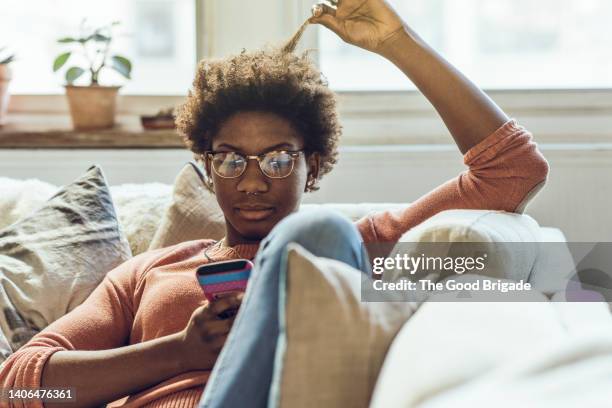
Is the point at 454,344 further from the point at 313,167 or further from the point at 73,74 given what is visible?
the point at 73,74

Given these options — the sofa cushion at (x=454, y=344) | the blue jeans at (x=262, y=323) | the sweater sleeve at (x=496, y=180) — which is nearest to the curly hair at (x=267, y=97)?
the sweater sleeve at (x=496, y=180)

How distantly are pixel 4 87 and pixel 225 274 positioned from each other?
171 cm

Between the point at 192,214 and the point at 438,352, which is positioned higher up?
the point at 438,352

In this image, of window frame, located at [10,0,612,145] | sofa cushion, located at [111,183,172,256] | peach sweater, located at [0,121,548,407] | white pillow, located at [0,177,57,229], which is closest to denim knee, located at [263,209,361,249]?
peach sweater, located at [0,121,548,407]

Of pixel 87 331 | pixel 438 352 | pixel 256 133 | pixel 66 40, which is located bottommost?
pixel 87 331

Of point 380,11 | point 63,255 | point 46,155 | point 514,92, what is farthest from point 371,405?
point 46,155

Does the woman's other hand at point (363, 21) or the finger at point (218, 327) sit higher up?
the woman's other hand at point (363, 21)

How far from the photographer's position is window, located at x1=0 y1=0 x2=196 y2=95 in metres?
2.79

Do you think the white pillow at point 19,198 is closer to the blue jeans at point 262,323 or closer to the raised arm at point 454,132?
the raised arm at point 454,132

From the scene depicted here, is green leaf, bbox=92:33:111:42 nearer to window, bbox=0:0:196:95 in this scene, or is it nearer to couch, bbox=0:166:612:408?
window, bbox=0:0:196:95

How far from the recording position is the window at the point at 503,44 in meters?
2.61

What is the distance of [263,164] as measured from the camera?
62.1 inches

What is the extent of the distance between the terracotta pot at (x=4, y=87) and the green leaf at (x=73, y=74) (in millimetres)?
203

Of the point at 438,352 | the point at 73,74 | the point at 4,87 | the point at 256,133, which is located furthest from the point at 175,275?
the point at 4,87
